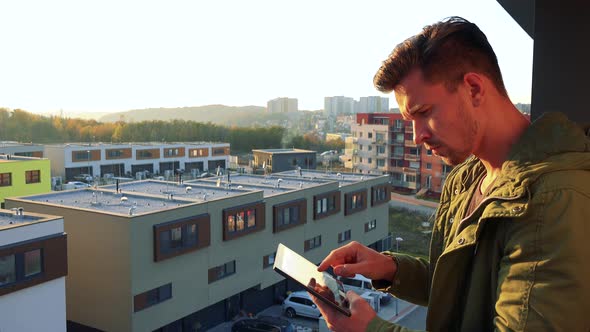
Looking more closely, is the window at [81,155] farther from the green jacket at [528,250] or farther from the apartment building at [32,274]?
the green jacket at [528,250]

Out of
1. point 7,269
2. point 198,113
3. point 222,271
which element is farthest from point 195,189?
point 198,113

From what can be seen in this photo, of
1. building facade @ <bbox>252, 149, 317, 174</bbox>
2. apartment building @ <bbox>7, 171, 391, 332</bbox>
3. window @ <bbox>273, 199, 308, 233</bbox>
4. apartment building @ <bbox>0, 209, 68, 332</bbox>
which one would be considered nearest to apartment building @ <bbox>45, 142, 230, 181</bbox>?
building facade @ <bbox>252, 149, 317, 174</bbox>

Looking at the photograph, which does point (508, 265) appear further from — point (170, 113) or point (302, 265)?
point (170, 113)

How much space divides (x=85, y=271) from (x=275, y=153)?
9.37 m

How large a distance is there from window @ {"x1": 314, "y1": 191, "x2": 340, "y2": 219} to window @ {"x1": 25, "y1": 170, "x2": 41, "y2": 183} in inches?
221

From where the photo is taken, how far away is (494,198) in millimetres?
608

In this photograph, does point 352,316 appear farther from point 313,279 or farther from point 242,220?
point 242,220

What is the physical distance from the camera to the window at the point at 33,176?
10688 mm

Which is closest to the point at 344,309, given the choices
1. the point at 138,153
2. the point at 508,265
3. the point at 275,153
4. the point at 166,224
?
the point at 508,265

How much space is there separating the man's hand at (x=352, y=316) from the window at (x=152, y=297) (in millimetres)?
5742

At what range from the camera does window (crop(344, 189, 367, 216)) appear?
396 inches

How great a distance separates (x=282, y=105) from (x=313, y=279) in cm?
5590

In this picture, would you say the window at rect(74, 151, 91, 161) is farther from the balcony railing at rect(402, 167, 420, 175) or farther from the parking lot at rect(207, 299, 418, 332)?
the parking lot at rect(207, 299, 418, 332)

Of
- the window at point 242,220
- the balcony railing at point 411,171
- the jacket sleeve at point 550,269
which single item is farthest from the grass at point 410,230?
the jacket sleeve at point 550,269
